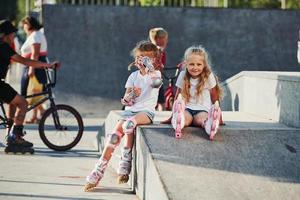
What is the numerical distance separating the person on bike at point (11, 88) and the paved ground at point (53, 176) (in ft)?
0.94

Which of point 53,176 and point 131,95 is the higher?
point 131,95

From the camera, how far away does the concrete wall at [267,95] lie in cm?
940

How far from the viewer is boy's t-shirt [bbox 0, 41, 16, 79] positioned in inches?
437

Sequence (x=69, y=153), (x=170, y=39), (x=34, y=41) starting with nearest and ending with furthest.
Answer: (x=69, y=153) → (x=34, y=41) → (x=170, y=39)

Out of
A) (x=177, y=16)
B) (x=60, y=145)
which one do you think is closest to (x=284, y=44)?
(x=177, y=16)

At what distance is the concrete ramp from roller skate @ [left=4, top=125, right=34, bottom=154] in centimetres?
288

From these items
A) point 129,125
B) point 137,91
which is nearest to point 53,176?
point 129,125

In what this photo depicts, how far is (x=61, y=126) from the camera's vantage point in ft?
38.5

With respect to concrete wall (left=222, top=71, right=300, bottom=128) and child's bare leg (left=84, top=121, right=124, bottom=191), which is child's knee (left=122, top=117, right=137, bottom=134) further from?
concrete wall (left=222, top=71, right=300, bottom=128)

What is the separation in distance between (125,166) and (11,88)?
2.85 m

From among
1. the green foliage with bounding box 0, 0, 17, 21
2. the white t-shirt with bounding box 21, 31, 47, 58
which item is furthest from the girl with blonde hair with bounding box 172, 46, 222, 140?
the green foliage with bounding box 0, 0, 17, 21

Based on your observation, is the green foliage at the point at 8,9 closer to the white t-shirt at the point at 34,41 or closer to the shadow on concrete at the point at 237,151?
the white t-shirt at the point at 34,41

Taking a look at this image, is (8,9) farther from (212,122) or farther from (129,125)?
(212,122)

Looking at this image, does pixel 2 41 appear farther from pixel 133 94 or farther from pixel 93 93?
pixel 93 93
